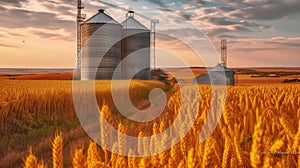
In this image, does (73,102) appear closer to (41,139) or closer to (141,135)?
(41,139)

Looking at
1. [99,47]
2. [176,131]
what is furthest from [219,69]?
[176,131]

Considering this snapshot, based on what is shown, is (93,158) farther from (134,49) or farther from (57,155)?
(134,49)

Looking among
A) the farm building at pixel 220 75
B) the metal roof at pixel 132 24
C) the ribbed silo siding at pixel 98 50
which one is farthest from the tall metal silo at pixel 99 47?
the farm building at pixel 220 75

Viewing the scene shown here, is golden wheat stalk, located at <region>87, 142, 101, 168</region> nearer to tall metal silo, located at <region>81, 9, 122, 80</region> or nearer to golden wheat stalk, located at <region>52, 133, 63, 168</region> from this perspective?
golden wheat stalk, located at <region>52, 133, 63, 168</region>

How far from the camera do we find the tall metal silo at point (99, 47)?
3055cm

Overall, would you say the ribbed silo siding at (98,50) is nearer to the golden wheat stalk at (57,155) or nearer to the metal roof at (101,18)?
the metal roof at (101,18)

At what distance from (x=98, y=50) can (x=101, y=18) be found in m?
3.58

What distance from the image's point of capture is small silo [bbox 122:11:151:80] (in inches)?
1394

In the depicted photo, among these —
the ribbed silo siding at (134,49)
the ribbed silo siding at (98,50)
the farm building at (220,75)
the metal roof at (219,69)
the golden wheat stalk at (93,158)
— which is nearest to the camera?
the golden wheat stalk at (93,158)

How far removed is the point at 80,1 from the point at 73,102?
993 inches

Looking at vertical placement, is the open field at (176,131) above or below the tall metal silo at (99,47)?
below

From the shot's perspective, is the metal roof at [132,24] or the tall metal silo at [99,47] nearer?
the tall metal silo at [99,47]

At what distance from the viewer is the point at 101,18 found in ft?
105

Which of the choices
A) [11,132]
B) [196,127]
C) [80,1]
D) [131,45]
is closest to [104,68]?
[131,45]
